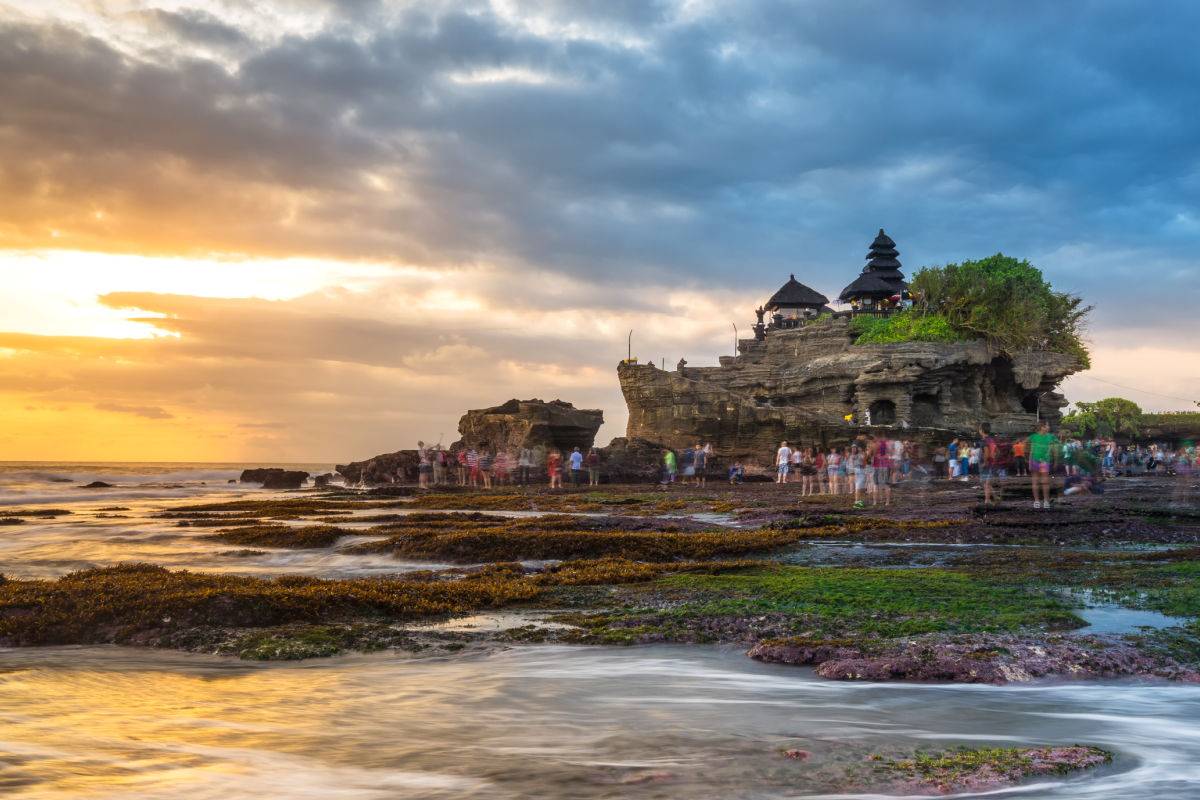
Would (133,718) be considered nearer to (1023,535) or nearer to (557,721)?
(557,721)

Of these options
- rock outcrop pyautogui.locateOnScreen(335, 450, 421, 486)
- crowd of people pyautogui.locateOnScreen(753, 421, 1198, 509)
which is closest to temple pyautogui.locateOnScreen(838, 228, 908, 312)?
crowd of people pyautogui.locateOnScreen(753, 421, 1198, 509)

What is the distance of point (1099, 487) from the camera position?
24.8 meters

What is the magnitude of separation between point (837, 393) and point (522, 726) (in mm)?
54058

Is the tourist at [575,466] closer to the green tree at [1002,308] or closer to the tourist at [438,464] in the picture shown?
the tourist at [438,464]

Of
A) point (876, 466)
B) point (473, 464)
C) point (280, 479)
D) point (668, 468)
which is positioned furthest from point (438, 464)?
point (876, 466)

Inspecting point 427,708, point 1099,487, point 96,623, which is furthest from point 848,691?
point 1099,487

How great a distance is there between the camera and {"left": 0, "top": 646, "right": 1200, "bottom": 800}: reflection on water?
11.5 feet

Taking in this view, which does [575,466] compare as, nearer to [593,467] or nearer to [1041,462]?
[593,467]

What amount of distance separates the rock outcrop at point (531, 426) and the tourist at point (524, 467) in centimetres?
307

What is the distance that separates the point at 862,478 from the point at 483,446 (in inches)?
1344

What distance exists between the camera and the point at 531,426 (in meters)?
51.1

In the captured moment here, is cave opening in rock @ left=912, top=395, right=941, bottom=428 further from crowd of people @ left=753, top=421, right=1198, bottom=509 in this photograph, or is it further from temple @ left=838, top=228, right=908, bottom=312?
temple @ left=838, top=228, right=908, bottom=312

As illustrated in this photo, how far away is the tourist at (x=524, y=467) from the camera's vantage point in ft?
151

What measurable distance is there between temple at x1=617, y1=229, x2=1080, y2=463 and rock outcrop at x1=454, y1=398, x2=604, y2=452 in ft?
11.7
